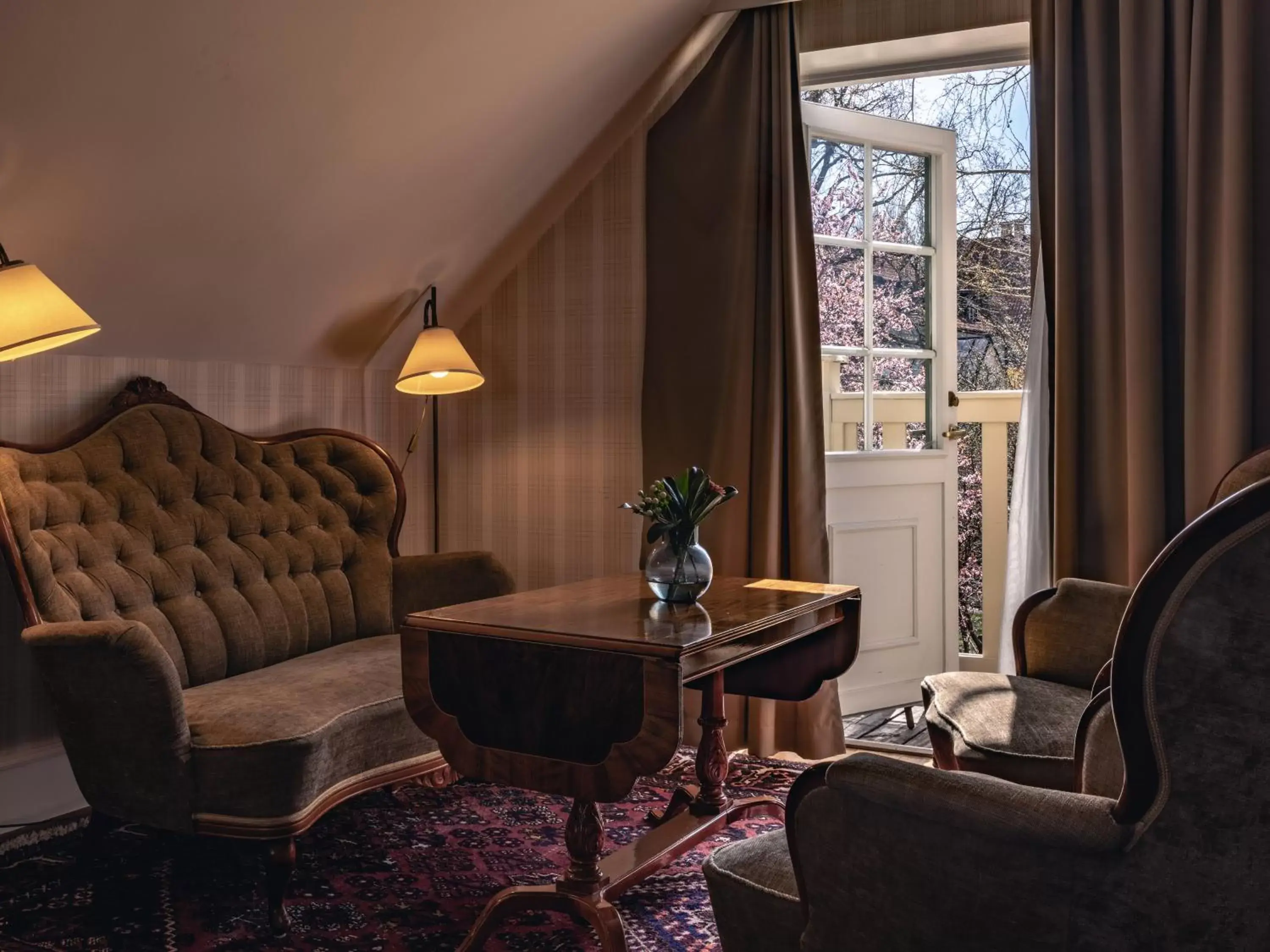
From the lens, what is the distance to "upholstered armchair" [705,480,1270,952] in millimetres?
1087

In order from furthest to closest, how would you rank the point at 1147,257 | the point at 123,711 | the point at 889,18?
the point at 889,18
the point at 1147,257
the point at 123,711

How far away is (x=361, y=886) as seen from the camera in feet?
7.84

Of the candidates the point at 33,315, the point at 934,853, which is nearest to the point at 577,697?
the point at 934,853

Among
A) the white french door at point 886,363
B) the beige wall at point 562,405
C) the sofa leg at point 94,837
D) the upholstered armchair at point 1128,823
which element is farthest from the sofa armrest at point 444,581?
the upholstered armchair at point 1128,823

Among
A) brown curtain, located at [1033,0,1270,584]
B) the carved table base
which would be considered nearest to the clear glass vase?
the carved table base

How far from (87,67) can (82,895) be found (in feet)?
5.58

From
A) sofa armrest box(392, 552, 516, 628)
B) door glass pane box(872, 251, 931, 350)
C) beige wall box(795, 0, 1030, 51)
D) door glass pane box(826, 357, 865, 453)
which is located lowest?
sofa armrest box(392, 552, 516, 628)

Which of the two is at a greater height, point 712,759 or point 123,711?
point 123,711

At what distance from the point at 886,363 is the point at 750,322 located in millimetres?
554

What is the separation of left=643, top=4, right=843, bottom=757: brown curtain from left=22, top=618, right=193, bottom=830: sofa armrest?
1740 millimetres

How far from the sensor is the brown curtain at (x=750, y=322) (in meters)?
3.40

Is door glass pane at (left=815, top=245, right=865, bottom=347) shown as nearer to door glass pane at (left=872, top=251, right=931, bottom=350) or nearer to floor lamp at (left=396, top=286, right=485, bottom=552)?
→ door glass pane at (left=872, top=251, right=931, bottom=350)

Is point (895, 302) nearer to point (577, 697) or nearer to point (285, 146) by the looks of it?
point (285, 146)

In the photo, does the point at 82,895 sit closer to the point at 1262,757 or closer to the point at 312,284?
the point at 312,284
